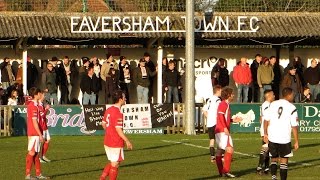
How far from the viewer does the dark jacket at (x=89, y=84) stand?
1517 inches

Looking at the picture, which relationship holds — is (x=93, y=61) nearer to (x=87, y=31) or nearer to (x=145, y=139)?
(x=87, y=31)

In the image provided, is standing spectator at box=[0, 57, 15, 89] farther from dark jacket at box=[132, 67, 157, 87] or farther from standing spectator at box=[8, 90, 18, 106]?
dark jacket at box=[132, 67, 157, 87]

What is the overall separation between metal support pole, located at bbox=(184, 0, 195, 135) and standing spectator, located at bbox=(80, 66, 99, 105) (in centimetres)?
379

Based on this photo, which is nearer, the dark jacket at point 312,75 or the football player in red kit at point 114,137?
the football player in red kit at point 114,137

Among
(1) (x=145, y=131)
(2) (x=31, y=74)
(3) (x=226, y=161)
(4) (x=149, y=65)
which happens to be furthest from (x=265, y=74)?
(3) (x=226, y=161)

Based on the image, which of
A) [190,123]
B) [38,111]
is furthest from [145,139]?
[38,111]

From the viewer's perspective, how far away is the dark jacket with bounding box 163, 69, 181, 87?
39.3m

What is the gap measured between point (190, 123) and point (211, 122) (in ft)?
41.0

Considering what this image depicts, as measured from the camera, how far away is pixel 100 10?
1665 inches

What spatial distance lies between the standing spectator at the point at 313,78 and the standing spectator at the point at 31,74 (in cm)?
1072

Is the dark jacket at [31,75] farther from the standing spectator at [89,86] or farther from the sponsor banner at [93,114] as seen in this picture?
the sponsor banner at [93,114]

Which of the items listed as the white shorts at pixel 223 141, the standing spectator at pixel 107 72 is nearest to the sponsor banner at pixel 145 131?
the standing spectator at pixel 107 72

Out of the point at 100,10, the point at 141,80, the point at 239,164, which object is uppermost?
the point at 100,10

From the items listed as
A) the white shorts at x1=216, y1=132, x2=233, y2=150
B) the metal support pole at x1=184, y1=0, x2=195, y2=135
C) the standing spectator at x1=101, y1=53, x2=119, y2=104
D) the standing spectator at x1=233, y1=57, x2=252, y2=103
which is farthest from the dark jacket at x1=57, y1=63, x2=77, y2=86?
the white shorts at x1=216, y1=132, x2=233, y2=150
